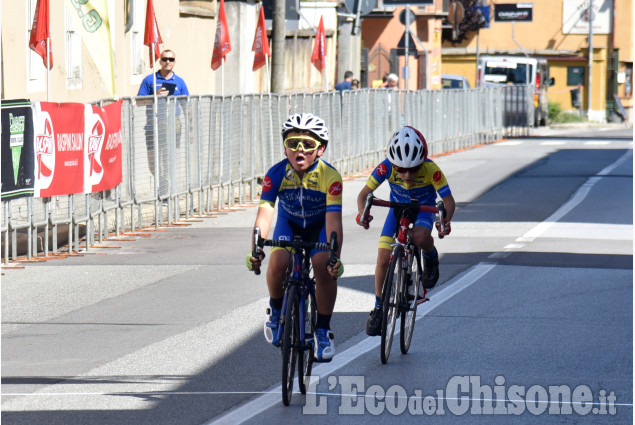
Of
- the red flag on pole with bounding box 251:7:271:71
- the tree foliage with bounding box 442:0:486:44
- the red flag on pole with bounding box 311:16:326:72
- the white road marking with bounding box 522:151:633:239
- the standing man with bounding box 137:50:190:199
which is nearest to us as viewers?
the white road marking with bounding box 522:151:633:239

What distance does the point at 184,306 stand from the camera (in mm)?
11141

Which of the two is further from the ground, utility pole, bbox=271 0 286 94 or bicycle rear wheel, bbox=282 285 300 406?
utility pole, bbox=271 0 286 94

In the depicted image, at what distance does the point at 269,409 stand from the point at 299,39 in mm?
27385

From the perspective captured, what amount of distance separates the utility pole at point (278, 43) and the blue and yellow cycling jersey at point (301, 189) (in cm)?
1576

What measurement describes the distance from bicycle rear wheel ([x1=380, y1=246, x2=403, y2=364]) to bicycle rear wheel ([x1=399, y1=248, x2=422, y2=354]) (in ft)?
0.38

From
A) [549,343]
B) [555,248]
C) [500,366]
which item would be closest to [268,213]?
[500,366]

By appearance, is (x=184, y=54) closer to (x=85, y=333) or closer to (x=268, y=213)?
(x=85, y=333)

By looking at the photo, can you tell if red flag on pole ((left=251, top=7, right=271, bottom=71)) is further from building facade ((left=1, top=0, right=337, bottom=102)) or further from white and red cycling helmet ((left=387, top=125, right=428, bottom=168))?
white and red cycling helmet ((left=387, top=125, right=428, bottom=168))

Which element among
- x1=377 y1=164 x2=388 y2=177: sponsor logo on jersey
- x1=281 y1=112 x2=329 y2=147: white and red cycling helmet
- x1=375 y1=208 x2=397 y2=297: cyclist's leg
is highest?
x1=281 y1=112 x2=329 y2=147: white and red cycling helmet

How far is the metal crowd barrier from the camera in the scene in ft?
47.4

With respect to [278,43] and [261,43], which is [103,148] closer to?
[278,43]

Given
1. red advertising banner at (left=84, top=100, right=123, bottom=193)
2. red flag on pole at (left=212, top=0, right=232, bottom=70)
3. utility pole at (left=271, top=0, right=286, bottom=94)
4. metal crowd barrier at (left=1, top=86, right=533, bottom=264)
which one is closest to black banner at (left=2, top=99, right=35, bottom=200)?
metal crowd barrier at (left=1, top=86, right=533, bottom=264)

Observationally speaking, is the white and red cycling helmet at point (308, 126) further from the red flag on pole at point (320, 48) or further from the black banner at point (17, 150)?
the red flag on pole at point (320, 48)

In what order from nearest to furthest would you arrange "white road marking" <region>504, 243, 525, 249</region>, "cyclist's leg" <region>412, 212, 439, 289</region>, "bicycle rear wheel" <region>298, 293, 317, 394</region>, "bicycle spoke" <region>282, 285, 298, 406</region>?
"bicycle spoke" <region>282, 285, 298, 406</region>
"bicycle rear wheel" <region>298, 293, 317, 394</region>
"cyclist's leg" <region>412, 212, 439, 289</region>
"white road marking" <region>504, 243, 525, 249</region>
